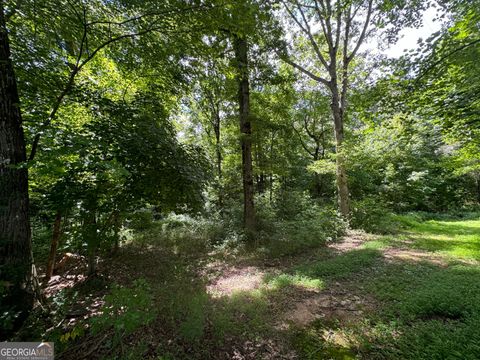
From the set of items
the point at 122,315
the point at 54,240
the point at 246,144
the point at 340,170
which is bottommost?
the point at 122,315

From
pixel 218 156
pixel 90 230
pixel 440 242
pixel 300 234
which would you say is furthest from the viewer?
pixel 218 156

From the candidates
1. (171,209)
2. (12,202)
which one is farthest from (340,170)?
(12,202)

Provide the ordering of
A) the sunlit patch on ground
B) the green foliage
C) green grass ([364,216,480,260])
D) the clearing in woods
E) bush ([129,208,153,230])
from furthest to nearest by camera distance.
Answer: green grass ([364,216,480,260]) < bush ([129,208,153,230]) < the sunlit patch on ground < the clearing in woods < the green foliage

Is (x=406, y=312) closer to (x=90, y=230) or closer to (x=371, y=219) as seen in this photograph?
(x=90, y=230)

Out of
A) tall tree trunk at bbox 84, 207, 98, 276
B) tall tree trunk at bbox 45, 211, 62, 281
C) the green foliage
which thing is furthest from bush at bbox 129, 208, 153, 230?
the green foliage

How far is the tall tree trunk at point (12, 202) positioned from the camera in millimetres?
2568

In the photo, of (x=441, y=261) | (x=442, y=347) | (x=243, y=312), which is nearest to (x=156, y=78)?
(x=243, y=312)

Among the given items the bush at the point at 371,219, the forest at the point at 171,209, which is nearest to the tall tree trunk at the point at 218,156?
the forest at the point at 171,209

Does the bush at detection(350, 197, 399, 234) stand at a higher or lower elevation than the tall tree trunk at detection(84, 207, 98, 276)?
lower

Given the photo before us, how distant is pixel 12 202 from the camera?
2.68m

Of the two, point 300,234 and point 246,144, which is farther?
point 246,144

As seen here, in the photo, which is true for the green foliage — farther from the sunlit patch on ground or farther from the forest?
the sunlit patch on ground

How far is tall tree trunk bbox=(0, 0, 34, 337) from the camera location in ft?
8.43

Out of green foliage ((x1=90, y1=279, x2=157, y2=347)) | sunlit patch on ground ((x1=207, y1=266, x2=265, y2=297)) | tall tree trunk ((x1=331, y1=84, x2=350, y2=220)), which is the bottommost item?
sunlit patch on ground ((x1=207, y1=266, x2=265, y2=297))
